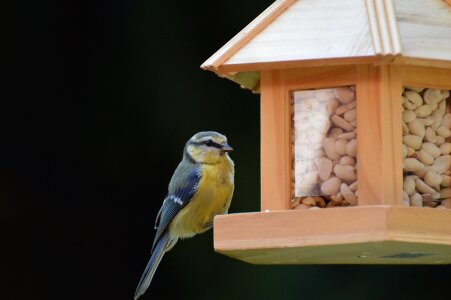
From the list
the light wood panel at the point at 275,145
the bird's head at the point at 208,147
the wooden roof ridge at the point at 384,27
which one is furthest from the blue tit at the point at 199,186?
the wooden roof ridge at the point at 384,27

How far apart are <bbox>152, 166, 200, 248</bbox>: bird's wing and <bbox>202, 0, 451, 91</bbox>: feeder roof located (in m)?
0.94

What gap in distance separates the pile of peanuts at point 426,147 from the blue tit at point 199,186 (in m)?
1.00

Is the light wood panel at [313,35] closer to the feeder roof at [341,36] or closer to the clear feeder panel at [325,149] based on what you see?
the feeder roof at [341,36]

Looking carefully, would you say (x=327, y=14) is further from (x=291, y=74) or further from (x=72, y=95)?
(x=72, y=95)

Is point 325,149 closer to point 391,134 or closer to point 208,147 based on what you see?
point 391,134

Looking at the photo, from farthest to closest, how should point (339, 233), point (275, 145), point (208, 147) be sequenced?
point (208, 147) → point (275, 145) → point (339, 233)

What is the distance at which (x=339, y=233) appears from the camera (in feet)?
10.6

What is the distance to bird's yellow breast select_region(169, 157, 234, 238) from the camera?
4422mm

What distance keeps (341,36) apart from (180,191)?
4.35 feet

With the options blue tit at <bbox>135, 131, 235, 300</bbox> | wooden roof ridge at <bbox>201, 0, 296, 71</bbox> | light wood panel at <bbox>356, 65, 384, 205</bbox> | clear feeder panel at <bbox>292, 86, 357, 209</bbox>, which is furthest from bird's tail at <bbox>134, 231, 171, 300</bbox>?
light wood panel at <bbox>356, 65, 384, 205</bbox>

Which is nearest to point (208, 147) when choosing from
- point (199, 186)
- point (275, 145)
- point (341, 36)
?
point (199, 186)

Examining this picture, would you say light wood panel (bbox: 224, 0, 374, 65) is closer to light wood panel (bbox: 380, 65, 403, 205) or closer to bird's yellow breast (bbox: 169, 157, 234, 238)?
light wood panel (bbox: 380, 65, 403, 205)

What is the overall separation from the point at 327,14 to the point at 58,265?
2774mm

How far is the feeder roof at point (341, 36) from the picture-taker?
324 cm
